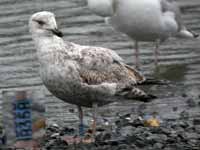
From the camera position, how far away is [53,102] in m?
10.2

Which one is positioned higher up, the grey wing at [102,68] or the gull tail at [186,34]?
the grey wing at [102,68]

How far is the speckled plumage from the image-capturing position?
7659 millimetres

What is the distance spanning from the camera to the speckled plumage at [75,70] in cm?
766

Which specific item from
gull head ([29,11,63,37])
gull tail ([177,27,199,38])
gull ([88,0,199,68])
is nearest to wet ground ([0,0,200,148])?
gull tail ([177,27,199,38])

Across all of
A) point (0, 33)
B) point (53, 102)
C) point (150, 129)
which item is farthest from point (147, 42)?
point (150, 129)

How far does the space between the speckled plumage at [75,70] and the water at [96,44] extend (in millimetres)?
913

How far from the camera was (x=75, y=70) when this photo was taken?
7734mm

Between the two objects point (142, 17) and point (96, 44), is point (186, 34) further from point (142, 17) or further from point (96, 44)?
point (142, 17)

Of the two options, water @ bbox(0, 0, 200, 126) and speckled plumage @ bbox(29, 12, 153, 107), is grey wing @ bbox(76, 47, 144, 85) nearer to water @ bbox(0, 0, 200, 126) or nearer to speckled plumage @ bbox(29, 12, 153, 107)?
speckled plumage @ bbox(29, 12, 153, 107)

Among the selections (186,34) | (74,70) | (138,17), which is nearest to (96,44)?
(138,17)

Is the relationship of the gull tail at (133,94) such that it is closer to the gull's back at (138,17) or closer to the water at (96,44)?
the water at (96,44)

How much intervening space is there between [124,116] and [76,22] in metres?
6.28

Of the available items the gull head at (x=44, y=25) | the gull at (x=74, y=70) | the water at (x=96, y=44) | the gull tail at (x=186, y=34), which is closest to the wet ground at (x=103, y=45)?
the water at (x=96, y=44)

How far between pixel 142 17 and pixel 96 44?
1.31 metres
